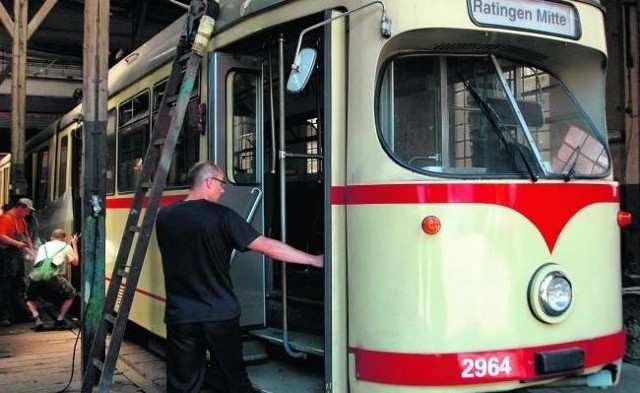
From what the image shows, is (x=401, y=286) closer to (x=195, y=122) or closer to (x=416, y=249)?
(x=416, y=249)

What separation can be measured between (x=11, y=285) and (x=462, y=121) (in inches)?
286

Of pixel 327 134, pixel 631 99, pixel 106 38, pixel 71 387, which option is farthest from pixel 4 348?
pixel 631 99

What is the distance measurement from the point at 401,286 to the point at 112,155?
4.42 metres

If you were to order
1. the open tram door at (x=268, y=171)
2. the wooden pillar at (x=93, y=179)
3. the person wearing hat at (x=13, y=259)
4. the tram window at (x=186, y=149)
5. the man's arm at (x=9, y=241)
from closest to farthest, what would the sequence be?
1. the open tram door at (x=268, y=171)
2. the tram window at (x=186, y=149)
3. the wooden pillar at (x=93, y=179)
4. the man's arm at (x=9, y=241)
5. the person wearing hat at (x=13, y=259)


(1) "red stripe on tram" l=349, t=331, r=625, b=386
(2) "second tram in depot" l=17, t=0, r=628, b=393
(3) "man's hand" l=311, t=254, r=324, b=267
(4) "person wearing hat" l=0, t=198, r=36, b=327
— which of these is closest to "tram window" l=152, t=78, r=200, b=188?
(2) "second tram in depot" l=17, t=0, r=628, b=393

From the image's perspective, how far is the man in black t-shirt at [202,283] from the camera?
12.0 ft

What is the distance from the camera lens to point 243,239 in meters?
3.67

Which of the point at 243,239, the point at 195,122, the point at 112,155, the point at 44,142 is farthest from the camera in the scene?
the point at 44,142

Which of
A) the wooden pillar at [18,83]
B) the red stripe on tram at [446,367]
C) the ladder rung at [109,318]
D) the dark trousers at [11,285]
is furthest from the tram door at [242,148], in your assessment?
the wooden pillar at [18,83]

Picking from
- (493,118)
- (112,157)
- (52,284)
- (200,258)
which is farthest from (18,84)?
(493,118)

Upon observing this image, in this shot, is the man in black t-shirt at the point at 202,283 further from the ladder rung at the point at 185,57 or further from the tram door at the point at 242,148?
the ladder rung at the point at 185,57

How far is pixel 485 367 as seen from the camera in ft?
11.3

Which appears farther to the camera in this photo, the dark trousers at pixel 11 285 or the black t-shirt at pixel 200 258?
the dark trousers at pixel 11 285

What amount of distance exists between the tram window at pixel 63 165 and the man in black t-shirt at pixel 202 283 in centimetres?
634
